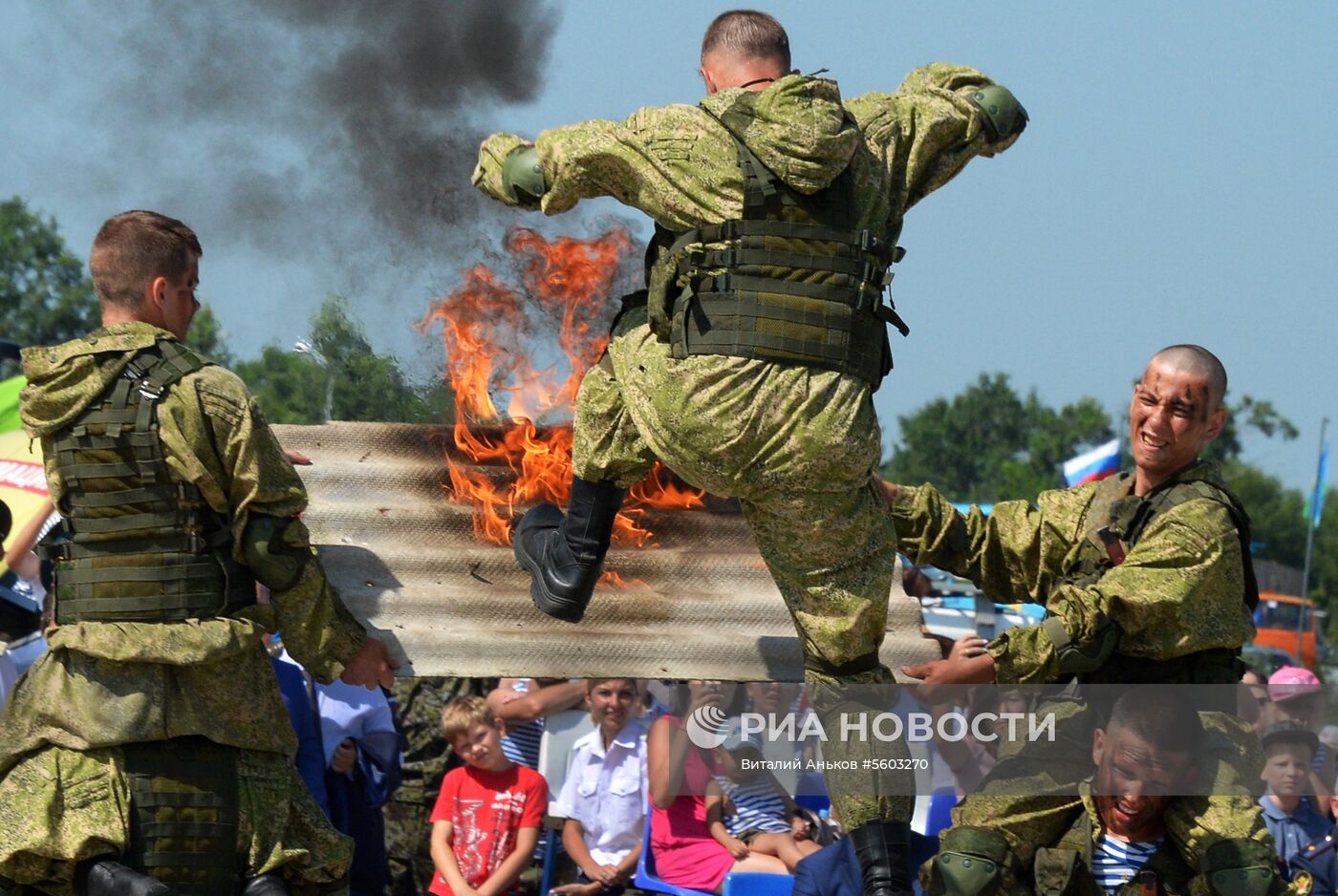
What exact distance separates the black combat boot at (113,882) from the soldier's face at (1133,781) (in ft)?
10.4

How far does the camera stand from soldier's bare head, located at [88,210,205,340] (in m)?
5.52

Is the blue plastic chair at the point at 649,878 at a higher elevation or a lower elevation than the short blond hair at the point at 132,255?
lower

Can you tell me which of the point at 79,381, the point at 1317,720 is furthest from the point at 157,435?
the point at 1317,720

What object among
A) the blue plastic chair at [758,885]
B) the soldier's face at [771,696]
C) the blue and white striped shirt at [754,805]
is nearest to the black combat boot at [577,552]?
the soldier's face at [771,696]

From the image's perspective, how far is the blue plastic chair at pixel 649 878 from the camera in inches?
338

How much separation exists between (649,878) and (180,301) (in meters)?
4.31

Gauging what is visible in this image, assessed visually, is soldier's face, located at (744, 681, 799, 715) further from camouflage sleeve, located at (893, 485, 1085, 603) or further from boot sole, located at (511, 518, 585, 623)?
boot sole, located at (511, 518, 585, 623)

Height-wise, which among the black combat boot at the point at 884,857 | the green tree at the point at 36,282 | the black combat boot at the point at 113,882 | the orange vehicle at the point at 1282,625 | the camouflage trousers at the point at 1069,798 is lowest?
the black combat boot at the point at 113,882

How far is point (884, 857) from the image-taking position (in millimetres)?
5559

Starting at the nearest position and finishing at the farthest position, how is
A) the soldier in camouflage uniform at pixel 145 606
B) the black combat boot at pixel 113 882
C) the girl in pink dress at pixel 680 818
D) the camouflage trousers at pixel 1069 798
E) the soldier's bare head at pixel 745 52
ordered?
the black combat boot at pixel 113 882 < the soldier in camouflage uniform at pixel 145 606 < the soldier's bare head at pixel 745 52 < the camouflage trousers at pixel 1069 798 < the girl in pink dress at pixel 680 818

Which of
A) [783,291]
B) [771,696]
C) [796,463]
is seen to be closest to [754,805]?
[771,696]

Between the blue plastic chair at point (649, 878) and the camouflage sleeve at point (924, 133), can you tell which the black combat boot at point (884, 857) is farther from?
→ the blue plastic chair at point (649, 878)

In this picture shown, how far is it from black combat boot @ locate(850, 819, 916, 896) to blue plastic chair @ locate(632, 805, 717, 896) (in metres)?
3.11

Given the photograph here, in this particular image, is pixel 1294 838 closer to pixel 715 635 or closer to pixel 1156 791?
pixel 1156 791
